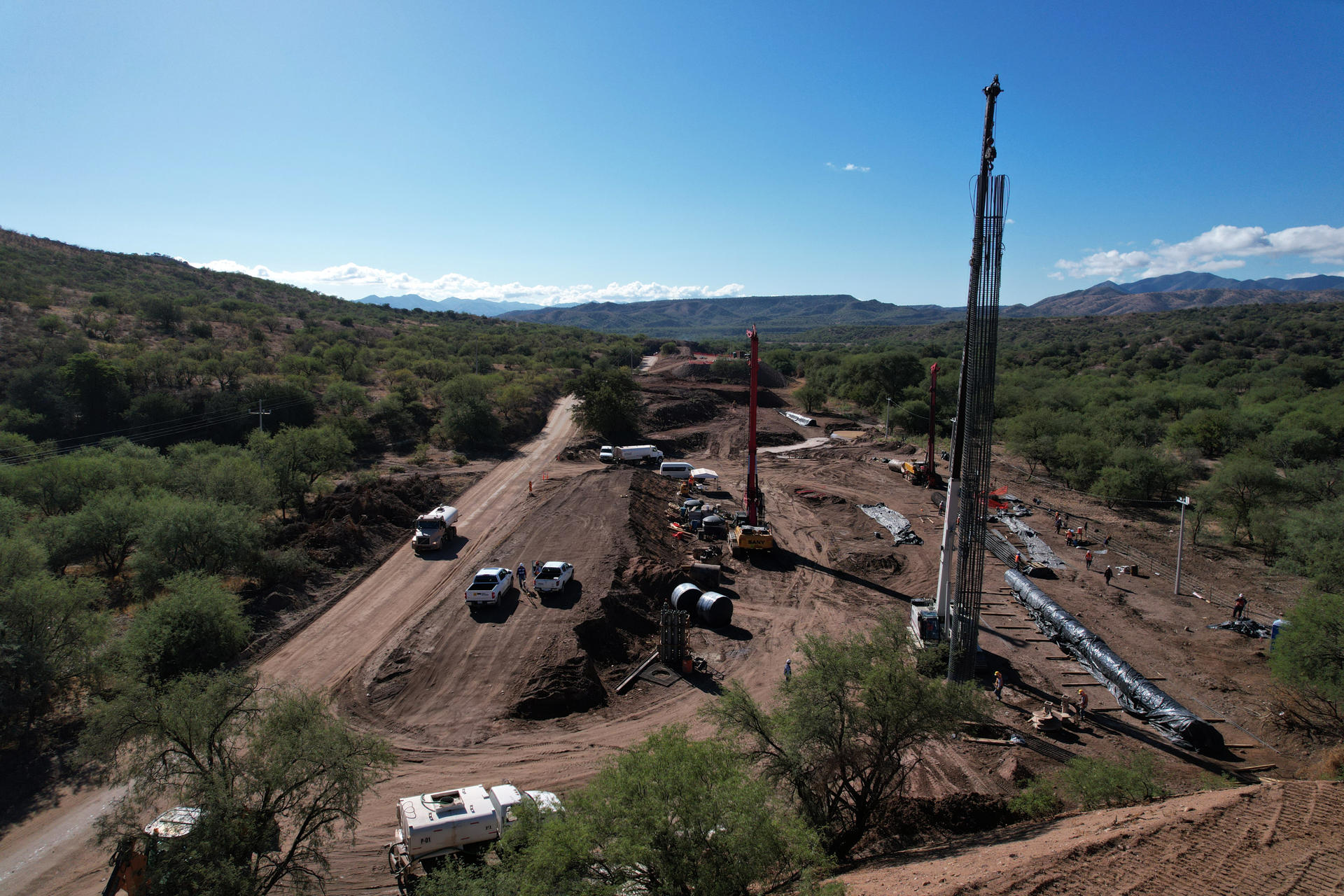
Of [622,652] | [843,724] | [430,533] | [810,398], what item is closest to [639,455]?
[430,533]

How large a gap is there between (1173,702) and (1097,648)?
3039mm

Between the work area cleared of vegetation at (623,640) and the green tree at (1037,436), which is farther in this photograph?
the green tree at (1037,436)

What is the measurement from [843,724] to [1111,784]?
22.6 feet

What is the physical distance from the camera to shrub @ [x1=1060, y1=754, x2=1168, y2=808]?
534 inches

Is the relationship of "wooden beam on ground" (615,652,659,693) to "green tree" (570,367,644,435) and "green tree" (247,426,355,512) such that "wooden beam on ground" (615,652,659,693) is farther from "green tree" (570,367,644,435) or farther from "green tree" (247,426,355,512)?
"green tree" (570,367,644,435)

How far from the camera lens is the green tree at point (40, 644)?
53.4ft

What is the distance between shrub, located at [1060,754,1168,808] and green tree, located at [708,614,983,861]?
365 cm

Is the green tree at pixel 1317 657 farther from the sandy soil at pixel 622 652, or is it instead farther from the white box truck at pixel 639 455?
the white box truck at pixel 639 455

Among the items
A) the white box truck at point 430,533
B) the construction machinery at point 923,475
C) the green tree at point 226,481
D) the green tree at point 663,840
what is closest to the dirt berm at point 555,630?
the white box truck at point 430,533

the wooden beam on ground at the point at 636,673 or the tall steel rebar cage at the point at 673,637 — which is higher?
the tall steel rebar cage at the point at 673,637

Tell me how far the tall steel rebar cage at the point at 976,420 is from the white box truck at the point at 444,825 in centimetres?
1323

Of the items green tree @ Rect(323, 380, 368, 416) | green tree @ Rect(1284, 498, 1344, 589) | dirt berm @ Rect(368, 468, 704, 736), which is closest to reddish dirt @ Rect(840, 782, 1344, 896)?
dirt berm @ Rect(368, 468, 704, 736)

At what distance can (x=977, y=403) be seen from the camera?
17.6 m

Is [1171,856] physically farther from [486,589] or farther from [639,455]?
[639,455]
